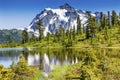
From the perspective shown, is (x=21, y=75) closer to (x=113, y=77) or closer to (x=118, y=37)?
(x=113, y=77)

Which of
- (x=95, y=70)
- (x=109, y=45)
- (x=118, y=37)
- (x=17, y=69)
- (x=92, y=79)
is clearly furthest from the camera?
(x=118, y=37)

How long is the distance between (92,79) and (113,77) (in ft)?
24.2

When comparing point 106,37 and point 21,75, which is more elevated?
point 106,37

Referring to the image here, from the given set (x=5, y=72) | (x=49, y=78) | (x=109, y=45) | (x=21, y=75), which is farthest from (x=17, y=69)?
(x=109, y=45)

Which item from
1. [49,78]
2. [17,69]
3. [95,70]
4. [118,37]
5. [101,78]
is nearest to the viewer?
[101,78]

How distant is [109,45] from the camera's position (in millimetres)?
176875

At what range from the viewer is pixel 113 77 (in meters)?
45.0

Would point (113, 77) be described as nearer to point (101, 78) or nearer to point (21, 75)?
point (101, 78)

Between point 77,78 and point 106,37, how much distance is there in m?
145

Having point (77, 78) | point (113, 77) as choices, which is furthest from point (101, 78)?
point (77, 78)

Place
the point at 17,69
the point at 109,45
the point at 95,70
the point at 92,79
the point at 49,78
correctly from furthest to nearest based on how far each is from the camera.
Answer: the point at 109,45 < the point at 49,78 < the point at 17,69 < the point at 95,70 < the point at 92,79

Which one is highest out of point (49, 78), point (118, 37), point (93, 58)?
point (118, 37)

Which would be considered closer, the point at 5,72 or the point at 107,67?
the point at 5,72

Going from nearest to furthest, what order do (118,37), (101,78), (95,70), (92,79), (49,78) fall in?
(92,79) → (101,78) → (95,70) → (49,78) → (118,37)
